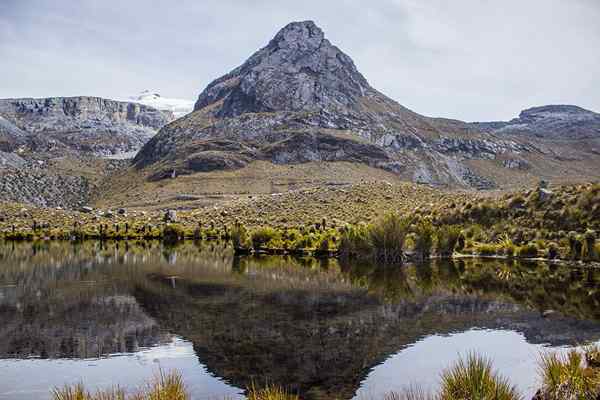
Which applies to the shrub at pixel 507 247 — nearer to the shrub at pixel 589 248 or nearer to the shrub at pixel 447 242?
the shrub at pixel 447 242

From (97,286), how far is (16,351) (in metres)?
13.4

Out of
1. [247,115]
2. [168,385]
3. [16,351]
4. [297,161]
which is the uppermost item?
[247,115]

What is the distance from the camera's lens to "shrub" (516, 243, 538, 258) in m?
41.0

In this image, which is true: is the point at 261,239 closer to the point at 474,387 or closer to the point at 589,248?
the point at 589,248

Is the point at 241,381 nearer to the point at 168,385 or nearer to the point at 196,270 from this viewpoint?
the point at 168,385

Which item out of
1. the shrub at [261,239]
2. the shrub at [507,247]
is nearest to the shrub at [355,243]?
the shrub at [261,239]

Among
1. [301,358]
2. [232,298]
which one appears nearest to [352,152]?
[232,298]

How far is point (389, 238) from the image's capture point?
44062mm

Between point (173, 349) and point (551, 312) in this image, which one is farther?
point (551, 312)

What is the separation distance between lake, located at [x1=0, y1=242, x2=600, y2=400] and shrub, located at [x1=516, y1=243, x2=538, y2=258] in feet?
13.0

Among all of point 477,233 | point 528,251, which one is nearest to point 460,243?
A: point 477,233

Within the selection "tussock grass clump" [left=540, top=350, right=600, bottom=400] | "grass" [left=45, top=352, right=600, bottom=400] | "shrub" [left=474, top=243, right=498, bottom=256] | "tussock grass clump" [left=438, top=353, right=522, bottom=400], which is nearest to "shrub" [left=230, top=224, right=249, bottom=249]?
"shrub" [left=474, top=243, right=498, bottom=256]

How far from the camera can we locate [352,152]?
162 meters

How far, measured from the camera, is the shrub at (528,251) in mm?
40969
